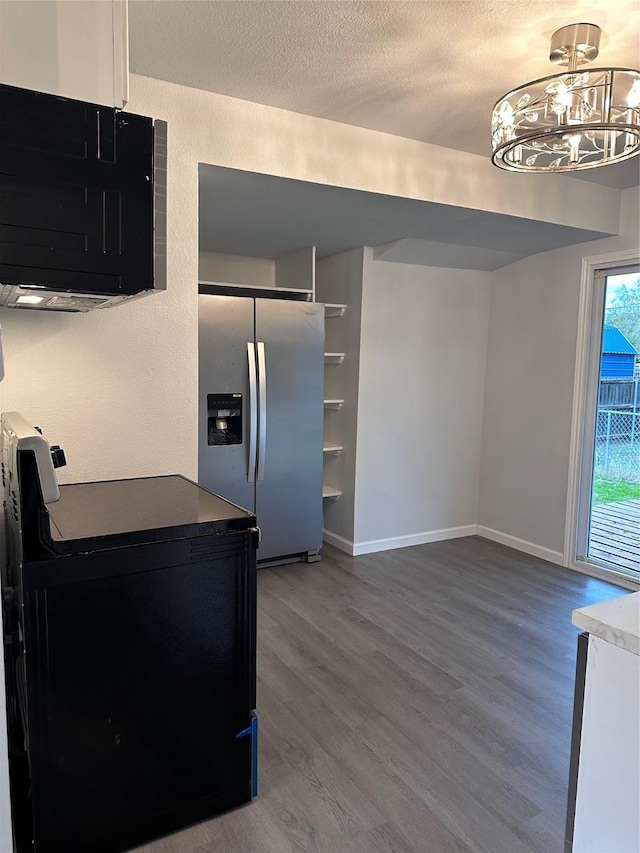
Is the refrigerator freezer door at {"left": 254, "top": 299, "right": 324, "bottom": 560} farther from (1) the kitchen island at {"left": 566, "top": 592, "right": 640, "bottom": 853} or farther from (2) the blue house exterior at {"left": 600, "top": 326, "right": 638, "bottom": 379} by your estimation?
(1) the kitchen island at {"left": 566, "top": 592, "right": 640, "bottom": 853}

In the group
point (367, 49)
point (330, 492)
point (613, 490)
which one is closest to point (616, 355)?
point (613, 490)

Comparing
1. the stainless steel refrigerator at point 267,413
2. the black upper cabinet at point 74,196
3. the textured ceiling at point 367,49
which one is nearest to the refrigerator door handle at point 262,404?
the stainless steel refrigerator at point 267,413

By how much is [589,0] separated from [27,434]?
2.04m

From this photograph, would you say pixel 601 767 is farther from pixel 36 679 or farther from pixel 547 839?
pixel 36 679

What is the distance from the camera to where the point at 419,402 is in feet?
14.6

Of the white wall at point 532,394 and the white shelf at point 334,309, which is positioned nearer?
the white wall at point 532,394

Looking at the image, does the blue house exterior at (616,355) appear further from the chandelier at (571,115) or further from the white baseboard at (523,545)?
the chandelier at (571,115)

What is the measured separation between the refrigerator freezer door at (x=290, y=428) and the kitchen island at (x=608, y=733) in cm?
280

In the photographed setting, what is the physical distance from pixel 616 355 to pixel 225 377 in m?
2.53

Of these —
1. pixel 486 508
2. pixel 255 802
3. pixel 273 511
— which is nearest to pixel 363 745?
pixel 255 802

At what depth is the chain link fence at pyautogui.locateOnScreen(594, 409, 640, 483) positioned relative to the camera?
145 inches

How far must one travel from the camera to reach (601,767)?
39.6 inches

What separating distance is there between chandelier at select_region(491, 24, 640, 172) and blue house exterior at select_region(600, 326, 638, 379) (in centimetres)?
193

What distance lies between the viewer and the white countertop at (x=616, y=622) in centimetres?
94
